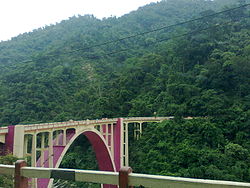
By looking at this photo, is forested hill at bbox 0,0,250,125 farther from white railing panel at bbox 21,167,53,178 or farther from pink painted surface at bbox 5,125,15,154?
white railing panel at bbox 21,167,53,178

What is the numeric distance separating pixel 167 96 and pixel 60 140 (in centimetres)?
1568

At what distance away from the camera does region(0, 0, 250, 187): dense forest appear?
18047mm

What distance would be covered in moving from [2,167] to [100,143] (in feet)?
51.9

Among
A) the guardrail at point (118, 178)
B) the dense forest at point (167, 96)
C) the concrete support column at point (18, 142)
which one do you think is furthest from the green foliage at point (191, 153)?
the guardrail at point (118, 178)

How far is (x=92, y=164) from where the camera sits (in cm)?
A: 2642

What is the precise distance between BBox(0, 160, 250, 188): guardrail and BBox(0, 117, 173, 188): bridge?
0.17m

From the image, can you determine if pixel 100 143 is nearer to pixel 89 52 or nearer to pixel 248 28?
pixel 248 28

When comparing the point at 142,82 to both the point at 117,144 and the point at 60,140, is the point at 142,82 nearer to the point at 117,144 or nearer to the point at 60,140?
the point at 117,144

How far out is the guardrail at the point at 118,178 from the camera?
74.4 inches

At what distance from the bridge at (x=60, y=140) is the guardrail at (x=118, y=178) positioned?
17cm

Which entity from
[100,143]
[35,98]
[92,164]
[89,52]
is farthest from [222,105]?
[89,52]

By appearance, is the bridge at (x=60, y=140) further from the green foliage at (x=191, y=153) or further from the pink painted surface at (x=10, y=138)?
the green foliage at (x=191, y=153)

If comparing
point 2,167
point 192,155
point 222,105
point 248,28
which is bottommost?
point 192,155

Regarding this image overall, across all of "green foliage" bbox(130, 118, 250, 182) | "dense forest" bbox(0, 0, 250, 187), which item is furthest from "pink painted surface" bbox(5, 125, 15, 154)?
"green foliage" bbox(130, 118, 250, 182)
